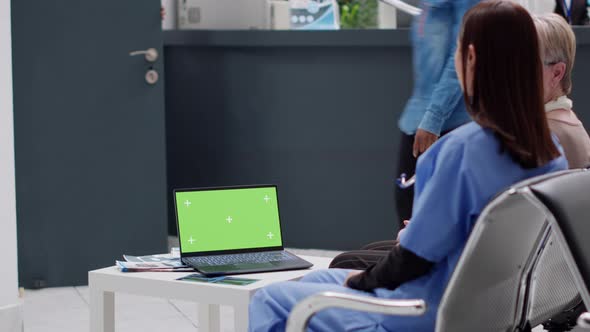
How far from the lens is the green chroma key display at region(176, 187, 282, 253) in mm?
2480

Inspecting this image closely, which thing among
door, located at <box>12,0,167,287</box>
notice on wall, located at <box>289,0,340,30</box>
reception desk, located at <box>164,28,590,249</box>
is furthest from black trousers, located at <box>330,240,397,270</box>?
notice on wall, located at <box>289,0,340,30</box>

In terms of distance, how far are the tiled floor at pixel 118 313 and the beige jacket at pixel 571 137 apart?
116cm

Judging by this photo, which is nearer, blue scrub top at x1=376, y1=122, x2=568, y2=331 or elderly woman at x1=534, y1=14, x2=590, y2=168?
blue scrub top at x1=376, y1=122, x2=568, y2=331

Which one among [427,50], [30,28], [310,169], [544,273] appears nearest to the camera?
[544,273]

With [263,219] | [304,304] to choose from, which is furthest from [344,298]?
[263,219]

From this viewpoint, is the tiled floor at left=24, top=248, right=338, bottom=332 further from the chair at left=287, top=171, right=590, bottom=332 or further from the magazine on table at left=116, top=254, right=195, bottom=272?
the chair at left=287, top=171, right=590, bottom=332

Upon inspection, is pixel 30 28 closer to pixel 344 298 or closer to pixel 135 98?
pixel 135 98

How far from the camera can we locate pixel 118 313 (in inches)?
144

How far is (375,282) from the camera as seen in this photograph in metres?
1.89

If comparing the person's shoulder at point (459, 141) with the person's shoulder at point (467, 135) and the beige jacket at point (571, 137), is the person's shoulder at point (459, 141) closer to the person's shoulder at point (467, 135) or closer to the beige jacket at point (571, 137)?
the person's shoulder at point (467, 135)

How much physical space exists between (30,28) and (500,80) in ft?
8.65

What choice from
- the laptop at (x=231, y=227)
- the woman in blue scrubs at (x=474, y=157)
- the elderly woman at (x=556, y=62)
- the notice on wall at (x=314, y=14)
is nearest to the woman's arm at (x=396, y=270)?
the woman in blue scrubs at (x=474, y=157)

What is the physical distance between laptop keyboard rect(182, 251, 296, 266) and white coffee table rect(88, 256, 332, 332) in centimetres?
7

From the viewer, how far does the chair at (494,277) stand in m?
1.66
